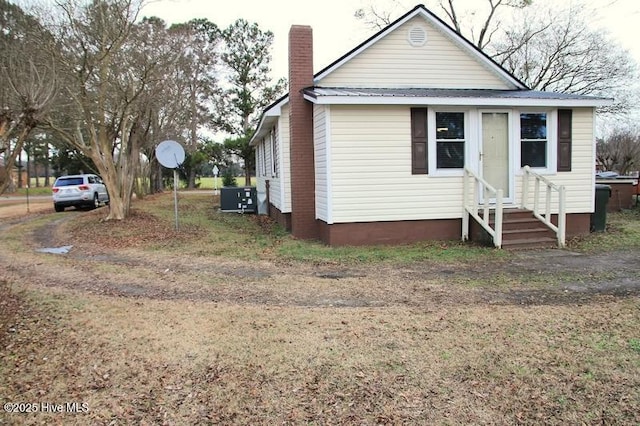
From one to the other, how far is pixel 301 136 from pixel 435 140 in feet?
10.2

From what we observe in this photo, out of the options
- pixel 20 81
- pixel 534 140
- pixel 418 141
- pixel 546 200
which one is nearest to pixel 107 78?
pixel 20 81

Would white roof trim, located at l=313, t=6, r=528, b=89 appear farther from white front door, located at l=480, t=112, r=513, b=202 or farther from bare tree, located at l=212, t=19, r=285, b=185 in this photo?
bare tree, located at l=212, t=19, r=285, b=185

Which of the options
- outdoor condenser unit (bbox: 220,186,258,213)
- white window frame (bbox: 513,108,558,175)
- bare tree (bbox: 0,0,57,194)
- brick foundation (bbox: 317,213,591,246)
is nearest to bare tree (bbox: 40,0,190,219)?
bare tree (bbox: 0,0,57,194)

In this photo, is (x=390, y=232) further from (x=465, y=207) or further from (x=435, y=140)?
(x=435, y=140)

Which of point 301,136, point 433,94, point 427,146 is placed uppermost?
point 433,94

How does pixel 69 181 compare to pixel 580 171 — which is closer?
pixel 580 171

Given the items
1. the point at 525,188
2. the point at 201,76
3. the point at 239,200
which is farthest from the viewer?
the point at 201,76

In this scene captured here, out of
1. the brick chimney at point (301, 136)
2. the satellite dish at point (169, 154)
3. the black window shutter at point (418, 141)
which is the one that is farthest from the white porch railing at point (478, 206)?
the satellite dish at point (169, 154)

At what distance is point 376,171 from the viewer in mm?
10359

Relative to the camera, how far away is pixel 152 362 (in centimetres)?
427

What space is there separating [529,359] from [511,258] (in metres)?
4.78

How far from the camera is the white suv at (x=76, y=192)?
835 inches

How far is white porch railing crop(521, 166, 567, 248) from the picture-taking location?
10.1 metres

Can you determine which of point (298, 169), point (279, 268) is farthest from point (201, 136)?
point (279, 268)
